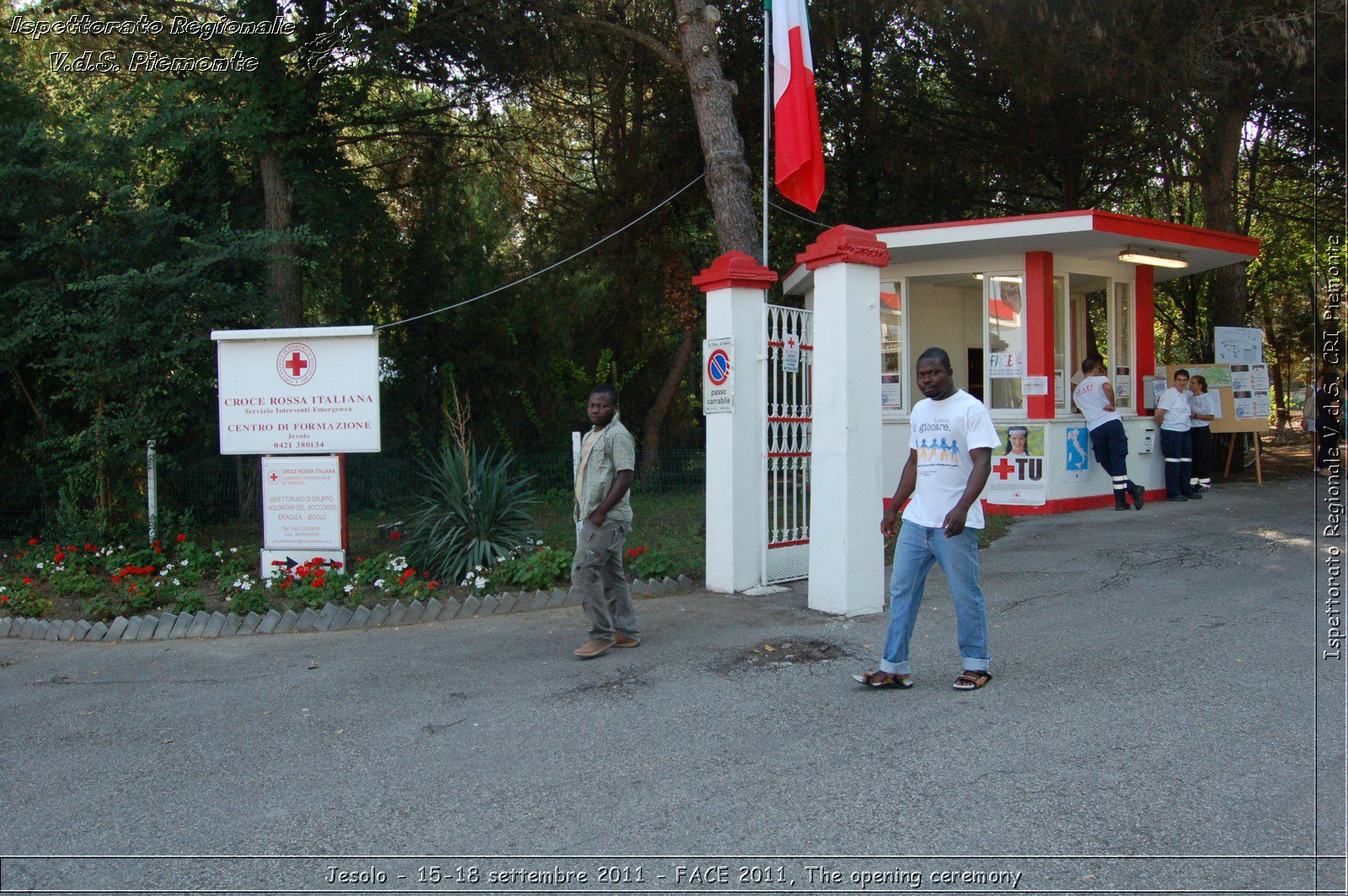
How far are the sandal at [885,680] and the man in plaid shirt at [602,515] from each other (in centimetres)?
179

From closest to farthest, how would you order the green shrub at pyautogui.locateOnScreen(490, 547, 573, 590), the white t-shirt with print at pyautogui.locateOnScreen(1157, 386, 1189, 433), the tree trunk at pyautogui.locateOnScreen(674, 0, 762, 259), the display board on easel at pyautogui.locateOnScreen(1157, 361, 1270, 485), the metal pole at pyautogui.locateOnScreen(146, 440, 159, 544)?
the green shrub at pyautogui.locateOnScreen(490, 547, 573, 590) < the metal pole at pyautogui.locateOnScreen(146, 440, 159, 544) < the tree trunk at pyautogui.locateOnScreen(674, 0, 762, 259) < the white t-shirt with print at pyautogui.locateOnScreen(1157, 386, 1189, 433) < the display board on easel at pyautogui.locateOnScreen(1157, 361, 1270, 485)

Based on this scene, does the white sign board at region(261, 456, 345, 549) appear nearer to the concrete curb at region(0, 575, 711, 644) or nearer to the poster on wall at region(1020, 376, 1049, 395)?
the concrete curb at region(0, 575, 711, 644)

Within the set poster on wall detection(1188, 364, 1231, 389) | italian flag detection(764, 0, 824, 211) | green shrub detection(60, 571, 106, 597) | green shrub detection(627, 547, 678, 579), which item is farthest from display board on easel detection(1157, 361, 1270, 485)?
green shrub detection(60, 571, 106, 597)

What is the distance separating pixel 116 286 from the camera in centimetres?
982

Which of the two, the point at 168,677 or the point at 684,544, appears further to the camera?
the point at 684,544

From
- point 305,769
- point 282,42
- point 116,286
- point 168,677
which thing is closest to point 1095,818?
point 305,769

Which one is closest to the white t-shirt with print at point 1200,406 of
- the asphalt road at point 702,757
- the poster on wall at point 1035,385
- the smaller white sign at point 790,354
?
the poster on wall at point 1035,385

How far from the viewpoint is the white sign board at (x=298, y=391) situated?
9.42 metres

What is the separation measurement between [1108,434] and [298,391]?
360 inches

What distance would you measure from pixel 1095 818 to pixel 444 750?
115 inches

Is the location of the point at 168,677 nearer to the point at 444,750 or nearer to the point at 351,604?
the point at 351,604

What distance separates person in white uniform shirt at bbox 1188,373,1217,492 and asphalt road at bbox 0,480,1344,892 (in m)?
6.58

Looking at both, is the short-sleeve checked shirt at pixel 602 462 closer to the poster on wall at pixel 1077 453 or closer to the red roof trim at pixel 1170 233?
the red roof trim at pixel 1170 233

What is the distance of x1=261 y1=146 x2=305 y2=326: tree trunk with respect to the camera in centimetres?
1266
